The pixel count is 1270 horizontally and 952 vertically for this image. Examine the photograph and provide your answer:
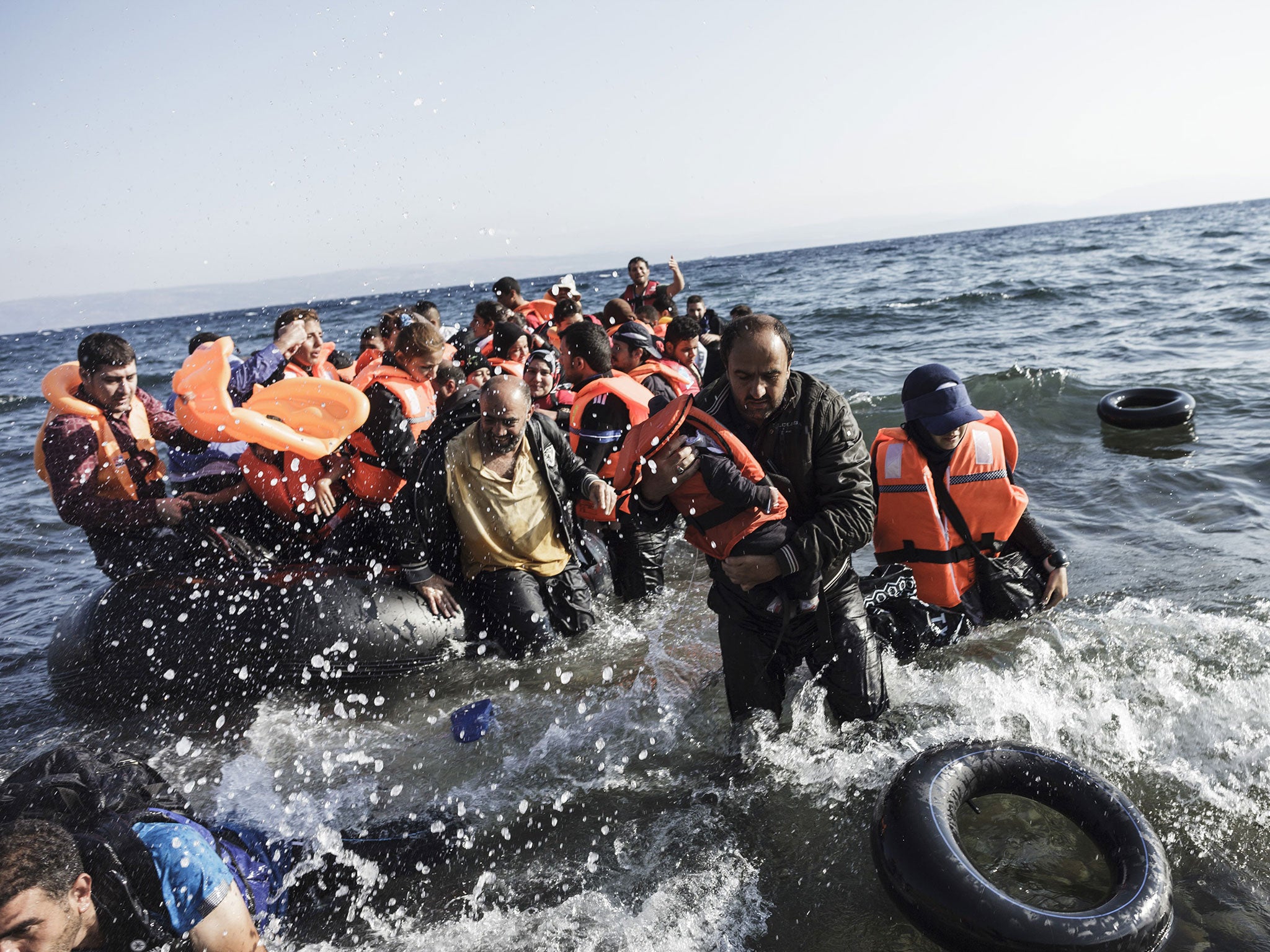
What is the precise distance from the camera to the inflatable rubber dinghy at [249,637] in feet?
17.0

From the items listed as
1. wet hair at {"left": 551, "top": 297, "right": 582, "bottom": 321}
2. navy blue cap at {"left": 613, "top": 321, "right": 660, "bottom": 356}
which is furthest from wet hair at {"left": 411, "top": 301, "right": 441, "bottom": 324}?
navy blue cap at {"left": 613, "top": 321, "right": 660, "bottom": 356}

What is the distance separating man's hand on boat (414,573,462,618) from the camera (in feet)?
17.0

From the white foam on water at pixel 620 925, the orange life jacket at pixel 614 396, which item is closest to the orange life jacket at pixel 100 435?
the orange life jacket at pixel 614 396

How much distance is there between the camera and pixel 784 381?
3.25 metres

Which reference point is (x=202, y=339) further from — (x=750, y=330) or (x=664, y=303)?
(x=750, y=330)

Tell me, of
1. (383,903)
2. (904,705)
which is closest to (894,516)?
(904,705)

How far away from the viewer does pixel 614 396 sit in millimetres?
5848

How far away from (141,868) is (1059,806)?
319cm

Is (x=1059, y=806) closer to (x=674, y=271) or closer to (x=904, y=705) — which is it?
(x=904, y=705)

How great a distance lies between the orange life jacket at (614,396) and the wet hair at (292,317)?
2.68 m

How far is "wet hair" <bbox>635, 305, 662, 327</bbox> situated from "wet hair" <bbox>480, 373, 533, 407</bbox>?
5620 mm

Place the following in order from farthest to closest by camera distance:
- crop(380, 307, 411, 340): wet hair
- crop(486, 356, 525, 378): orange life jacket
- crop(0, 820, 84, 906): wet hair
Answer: crop(380, 307, 411, 340): wet hair, crop(486, 356, 525, 378): orange life jacket, crop(0, 820, 84, 906): wet hair

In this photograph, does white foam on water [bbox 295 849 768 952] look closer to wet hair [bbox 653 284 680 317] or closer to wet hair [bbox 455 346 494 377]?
wet hair [bbox 455 346 494 377]

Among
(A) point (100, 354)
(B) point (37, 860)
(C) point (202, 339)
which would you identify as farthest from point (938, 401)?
(C) point (202, 339)
